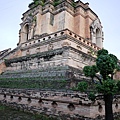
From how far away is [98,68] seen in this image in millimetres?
6680

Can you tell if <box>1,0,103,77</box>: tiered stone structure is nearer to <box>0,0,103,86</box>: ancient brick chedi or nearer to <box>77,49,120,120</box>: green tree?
<box>0,0,103,86</box>: ancient brick chedi

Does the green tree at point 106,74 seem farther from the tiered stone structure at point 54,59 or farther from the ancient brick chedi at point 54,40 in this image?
→ the ancient brick chedi at point 54,40

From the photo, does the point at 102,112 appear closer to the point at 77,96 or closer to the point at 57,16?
the point at 77,96

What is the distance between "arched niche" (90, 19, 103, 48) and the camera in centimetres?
2217

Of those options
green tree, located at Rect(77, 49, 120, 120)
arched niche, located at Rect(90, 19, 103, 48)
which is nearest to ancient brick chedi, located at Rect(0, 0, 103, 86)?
arched niche, located at Rect(90, 19, 103, 48)

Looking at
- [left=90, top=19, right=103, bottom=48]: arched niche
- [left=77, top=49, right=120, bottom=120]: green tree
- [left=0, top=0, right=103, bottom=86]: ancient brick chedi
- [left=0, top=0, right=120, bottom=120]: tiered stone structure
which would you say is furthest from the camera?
[left=90, top=19, right=103, bottom=48]: arched niche

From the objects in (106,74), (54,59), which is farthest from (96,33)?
(106,74)

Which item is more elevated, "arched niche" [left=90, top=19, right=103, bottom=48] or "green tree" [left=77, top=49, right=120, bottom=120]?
"arched niche" [left=90, top=19, right=103, bottom=48]

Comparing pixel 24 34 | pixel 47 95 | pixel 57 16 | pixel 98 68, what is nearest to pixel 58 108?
pixel 47 95

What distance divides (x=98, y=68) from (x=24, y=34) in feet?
65.6

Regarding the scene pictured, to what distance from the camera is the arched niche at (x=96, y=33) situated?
22172 mm

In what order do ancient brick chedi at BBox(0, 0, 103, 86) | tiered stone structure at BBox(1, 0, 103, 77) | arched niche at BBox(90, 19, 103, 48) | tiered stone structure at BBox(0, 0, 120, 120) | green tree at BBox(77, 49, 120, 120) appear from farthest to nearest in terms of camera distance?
arched niche at BBox(90, 19, 103, 48)
tiered stone structure at BBox(1, 0, 103, 77)
ancient brick chedi at BBox(0, 0, 103, 86)
tiered stone structure at BBox(0, 0, 120, 120)
green tree at BBox(77, 49, 120, 120)

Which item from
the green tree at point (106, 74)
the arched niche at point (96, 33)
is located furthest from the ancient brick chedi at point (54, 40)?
the green tree at point (106, 74)

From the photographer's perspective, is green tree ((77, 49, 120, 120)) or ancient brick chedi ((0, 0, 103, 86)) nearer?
green tree ((77, 49, 120, 120))
